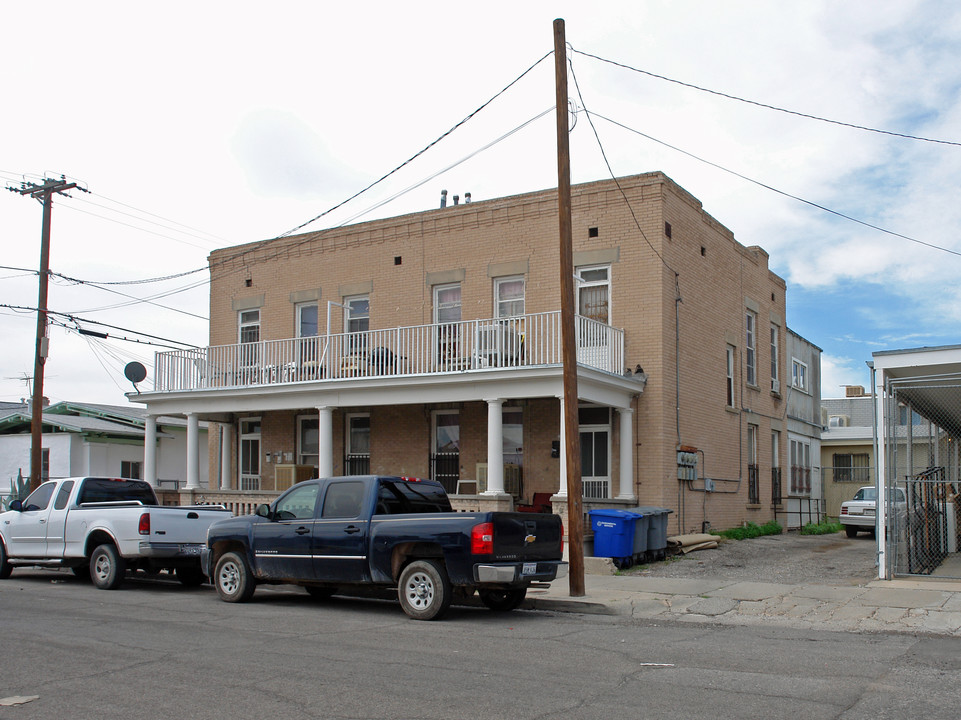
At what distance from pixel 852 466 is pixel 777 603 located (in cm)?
2286

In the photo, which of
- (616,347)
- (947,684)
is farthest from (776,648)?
(616,347)

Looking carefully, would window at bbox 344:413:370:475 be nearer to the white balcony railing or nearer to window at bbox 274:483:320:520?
the white balcony railing

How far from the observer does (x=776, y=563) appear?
16766 mm

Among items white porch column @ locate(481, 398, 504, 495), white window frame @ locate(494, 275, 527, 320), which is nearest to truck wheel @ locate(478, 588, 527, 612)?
white porch column @ locate(481, 398, 504, 495)

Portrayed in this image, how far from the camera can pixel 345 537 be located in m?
11.6

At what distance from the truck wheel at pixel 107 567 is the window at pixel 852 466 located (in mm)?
26015

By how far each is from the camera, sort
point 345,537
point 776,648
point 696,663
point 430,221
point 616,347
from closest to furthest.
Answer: point 696,663
point 776,648
point 345,537
point 616,347
point 430,221

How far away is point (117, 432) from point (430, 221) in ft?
45.1

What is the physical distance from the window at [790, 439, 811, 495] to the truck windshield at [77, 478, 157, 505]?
721 inches

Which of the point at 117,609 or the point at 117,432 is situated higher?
the point at 117,432

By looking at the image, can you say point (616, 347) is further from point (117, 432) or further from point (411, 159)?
point (117, 432)

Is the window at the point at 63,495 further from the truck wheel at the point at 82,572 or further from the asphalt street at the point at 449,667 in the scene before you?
→ the asphalt street at the point at 449,667

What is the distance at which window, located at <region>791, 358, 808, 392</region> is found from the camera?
28.9m

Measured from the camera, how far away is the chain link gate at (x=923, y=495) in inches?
566
